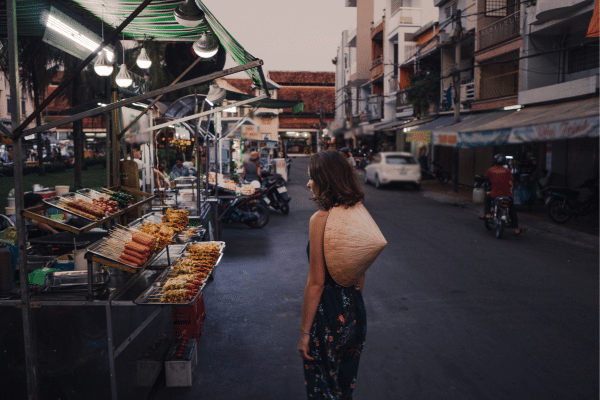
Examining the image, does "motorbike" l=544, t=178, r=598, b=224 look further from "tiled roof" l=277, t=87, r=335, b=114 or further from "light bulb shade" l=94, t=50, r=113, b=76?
"tiled roof" l=277, t=87, r=335, b=114

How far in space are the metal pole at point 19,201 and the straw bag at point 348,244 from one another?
1908 mm

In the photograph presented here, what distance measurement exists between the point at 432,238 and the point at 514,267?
2.50 meters

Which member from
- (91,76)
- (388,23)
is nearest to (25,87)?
(91,76)

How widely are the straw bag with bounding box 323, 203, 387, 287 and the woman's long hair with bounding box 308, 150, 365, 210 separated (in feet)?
0.23

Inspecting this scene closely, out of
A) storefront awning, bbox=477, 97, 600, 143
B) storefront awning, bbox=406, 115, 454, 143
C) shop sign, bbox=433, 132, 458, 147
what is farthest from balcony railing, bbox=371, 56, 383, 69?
storefront awning, bbox=477, 97, 600, 143

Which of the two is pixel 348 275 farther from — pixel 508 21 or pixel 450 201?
pixel 508 21

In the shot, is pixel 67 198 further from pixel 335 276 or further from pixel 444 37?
pixel 444 37

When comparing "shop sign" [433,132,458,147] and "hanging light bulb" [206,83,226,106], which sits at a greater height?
"hanging light bulb" [206,83,226,106]

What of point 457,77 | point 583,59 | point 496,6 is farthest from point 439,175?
point 583,59

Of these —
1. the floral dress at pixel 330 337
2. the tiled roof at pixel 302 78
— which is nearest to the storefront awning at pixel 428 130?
the floral dress at pixel 330 337

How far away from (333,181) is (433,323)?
315 cm

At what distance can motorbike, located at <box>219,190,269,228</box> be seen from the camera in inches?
434

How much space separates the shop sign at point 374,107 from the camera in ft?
114

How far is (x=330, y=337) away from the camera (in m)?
2.46
